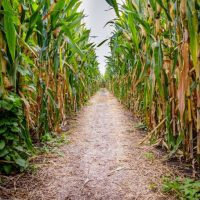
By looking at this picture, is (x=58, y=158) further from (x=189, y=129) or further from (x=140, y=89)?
(x=140, y=89)

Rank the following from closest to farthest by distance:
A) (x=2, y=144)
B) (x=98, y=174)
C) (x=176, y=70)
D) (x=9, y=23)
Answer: (x=9, y=23), (x=2, y=144), (x=98, y=174), (x=176, y=70)

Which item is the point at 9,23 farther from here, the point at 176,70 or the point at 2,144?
the point at 176,70

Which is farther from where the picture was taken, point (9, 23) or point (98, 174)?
point (98, 174)

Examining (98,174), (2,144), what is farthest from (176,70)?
(2,144)

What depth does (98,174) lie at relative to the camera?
68.9 inches

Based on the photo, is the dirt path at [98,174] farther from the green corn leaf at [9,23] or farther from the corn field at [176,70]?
the green corn leaf at [9,23]

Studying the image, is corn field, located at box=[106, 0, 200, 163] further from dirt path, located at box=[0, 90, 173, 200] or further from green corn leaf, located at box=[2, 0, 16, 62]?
green corn leaf, located at box=[2, 0, 16, 62]

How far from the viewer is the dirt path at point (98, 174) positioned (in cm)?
148

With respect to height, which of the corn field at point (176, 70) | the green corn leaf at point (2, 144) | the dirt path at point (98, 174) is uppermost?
the corn field at point (176, 70)

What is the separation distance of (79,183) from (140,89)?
187 cm

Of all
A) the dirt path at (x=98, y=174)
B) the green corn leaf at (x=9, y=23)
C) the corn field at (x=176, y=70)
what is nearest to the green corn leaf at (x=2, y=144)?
the dirt path at (x=98, y=174)

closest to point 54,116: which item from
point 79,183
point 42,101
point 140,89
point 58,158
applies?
point 42,101

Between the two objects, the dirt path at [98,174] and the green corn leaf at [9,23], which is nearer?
the green corn leaf at [9,23]

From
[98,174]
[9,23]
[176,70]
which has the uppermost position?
[9,23]
